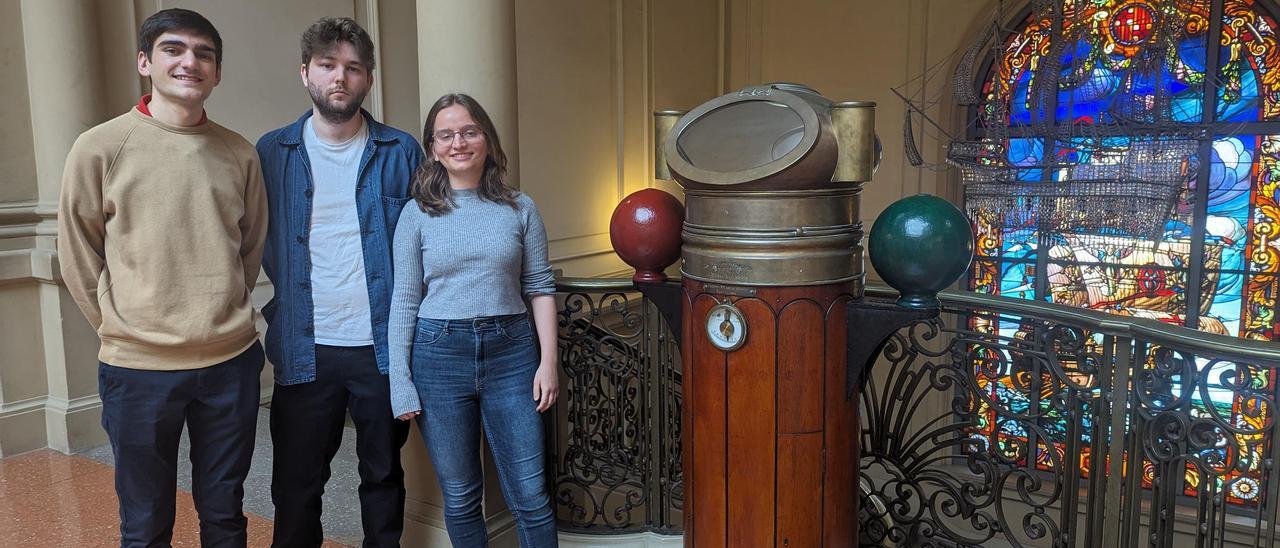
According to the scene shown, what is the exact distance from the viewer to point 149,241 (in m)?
1.98

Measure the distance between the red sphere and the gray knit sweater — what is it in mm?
272

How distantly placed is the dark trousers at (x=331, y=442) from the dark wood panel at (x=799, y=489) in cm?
106

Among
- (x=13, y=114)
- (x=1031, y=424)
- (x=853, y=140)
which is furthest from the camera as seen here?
(x=13, y=114)

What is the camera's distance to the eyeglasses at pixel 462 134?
6.97 feet

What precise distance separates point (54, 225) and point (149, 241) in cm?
239

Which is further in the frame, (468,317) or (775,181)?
(468,317)

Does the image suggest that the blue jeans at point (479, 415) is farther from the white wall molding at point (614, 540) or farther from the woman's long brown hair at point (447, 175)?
the white wall molding at point (614, 540)

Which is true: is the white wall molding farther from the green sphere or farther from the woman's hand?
the green sphere

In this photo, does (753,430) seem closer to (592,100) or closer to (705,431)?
(705,431)

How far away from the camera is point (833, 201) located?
189 centimetres

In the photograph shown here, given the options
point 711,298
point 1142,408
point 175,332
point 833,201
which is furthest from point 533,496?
point 1142,408

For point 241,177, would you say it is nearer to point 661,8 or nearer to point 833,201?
point 833,201

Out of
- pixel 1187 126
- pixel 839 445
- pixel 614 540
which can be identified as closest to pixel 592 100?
pixel 614 540

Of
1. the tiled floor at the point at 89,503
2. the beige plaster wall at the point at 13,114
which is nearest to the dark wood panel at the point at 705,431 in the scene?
the tiled floor at the point at 89,503
